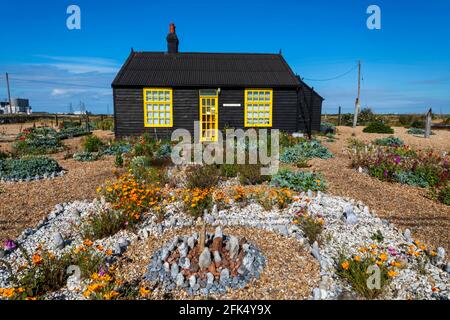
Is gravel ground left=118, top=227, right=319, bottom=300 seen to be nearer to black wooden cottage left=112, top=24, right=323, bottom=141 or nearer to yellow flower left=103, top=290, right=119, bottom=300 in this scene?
yellow flower left=103, top=290, right=119, bottom=300

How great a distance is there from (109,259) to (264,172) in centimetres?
442

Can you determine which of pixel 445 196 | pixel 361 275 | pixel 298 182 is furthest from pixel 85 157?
pixel 445 196

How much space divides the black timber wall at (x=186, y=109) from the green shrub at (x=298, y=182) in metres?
9.09

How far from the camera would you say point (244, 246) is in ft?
12.4

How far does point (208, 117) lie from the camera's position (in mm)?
15867

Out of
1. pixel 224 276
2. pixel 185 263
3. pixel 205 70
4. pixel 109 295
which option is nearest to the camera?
pixel 109 295

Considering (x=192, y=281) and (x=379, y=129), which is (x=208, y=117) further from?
(x=379, y=129)

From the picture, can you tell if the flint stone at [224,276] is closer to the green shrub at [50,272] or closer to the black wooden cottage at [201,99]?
the green shrub at [50,272]

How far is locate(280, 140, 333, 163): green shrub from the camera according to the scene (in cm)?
966

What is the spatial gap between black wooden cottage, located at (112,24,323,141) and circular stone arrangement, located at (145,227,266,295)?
40.0 feet

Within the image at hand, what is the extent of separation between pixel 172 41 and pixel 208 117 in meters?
5.66

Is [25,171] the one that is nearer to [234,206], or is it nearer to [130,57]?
[234,206]

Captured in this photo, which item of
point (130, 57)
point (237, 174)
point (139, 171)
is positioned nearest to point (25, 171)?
point (139, 171)

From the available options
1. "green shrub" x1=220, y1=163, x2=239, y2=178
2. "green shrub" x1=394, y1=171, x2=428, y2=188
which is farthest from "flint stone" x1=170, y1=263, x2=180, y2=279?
"green shrub" x1=394, y1=171, x2=428, y2=188
